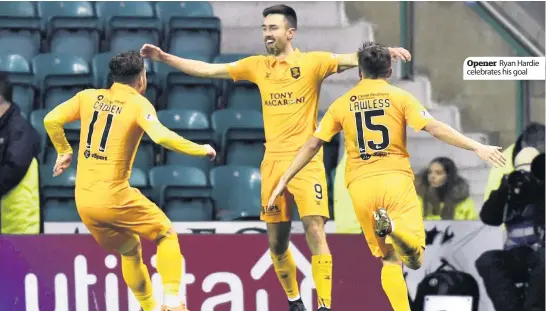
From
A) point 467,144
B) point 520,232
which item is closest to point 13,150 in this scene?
point 467,144

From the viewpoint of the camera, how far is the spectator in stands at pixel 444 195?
9680 millimetres

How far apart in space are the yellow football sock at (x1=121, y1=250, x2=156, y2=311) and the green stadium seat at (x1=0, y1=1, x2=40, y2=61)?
8.67 ft

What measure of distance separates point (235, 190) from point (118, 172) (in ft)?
4.92

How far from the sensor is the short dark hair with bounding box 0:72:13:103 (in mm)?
9719

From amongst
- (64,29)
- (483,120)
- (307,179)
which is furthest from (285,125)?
(64,29)

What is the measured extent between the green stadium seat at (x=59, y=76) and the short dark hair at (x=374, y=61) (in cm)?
294

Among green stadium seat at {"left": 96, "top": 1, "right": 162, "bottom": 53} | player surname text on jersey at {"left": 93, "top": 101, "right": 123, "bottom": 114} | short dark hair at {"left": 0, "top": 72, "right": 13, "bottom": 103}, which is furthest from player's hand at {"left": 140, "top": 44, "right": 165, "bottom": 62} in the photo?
green stadium seat at {"left": 96, "top": 1, "right": 162, "bottom": 53}

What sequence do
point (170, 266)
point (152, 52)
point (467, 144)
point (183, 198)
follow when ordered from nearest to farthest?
1. point (467, 144)
2. point (170, 266)
3. point (152, 52)
4. point (183, 198)

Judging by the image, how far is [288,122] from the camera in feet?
27.7

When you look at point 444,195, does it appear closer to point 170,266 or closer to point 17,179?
point 170,266

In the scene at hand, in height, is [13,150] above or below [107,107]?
→ below

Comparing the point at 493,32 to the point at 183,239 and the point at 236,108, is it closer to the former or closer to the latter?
the point at 236,108

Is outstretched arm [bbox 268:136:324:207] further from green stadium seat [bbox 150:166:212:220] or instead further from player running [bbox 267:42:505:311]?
green stadium seat [bbox 150:166:212:220]

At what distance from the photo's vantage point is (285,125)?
8438 mm
